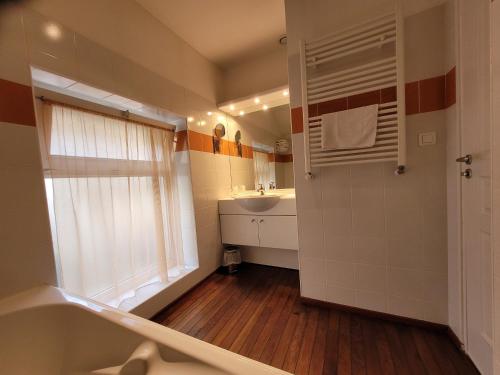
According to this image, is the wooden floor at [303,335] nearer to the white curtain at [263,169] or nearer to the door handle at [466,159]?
the door handle at [466,159]

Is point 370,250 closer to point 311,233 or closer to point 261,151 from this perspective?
point 311,233

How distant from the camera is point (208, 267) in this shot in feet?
7.31

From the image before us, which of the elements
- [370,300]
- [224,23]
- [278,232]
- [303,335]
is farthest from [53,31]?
[370,300]

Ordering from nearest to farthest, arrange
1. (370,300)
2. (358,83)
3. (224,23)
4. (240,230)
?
(358,83)
(370,300)
(224,23)
(240,230)

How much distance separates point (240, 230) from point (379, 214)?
1360 mm

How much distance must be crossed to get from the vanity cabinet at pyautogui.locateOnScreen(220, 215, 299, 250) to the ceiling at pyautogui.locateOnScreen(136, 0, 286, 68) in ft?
5.80

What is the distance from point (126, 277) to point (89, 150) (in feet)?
3.16

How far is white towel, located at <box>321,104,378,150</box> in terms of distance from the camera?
1353mm

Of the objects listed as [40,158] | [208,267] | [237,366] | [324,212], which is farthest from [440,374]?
[40,158]

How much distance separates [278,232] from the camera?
210cm

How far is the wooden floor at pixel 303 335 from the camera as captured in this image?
1.14m

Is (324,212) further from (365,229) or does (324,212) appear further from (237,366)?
(237,366)

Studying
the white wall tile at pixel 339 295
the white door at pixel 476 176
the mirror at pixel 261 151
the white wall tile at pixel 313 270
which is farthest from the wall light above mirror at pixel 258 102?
the white wall tile at pixel 339 295

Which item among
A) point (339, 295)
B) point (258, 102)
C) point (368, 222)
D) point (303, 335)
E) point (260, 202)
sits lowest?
point (303, 335)
